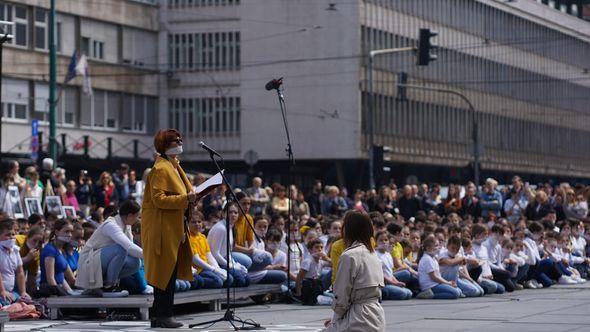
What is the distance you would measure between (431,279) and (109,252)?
7164 millimetres

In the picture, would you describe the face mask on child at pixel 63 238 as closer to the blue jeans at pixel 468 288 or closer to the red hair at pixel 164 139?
the red hair at pixel 164 139

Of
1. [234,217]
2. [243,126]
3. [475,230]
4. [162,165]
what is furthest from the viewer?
[243,126]

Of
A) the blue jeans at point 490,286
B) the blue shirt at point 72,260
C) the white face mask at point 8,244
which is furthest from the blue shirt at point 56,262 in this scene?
the blue jeans at point 490,286

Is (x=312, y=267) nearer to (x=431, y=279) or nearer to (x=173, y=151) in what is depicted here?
(x=431, y=279)

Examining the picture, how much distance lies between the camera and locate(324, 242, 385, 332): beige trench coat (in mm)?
11477

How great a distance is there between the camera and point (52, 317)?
18766 millimetres

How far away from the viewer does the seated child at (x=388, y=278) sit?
23.2m

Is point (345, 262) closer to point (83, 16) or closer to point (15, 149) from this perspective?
point (15, 149)

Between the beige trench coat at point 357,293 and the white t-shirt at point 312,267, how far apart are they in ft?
36.9

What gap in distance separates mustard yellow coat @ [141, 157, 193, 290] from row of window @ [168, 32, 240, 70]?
52.7m

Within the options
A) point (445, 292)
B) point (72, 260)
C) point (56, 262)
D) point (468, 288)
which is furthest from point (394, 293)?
point (56, 262)

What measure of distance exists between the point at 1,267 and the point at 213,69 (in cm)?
5088

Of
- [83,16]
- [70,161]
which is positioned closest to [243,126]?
[83,16]

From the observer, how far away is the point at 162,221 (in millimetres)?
16625
